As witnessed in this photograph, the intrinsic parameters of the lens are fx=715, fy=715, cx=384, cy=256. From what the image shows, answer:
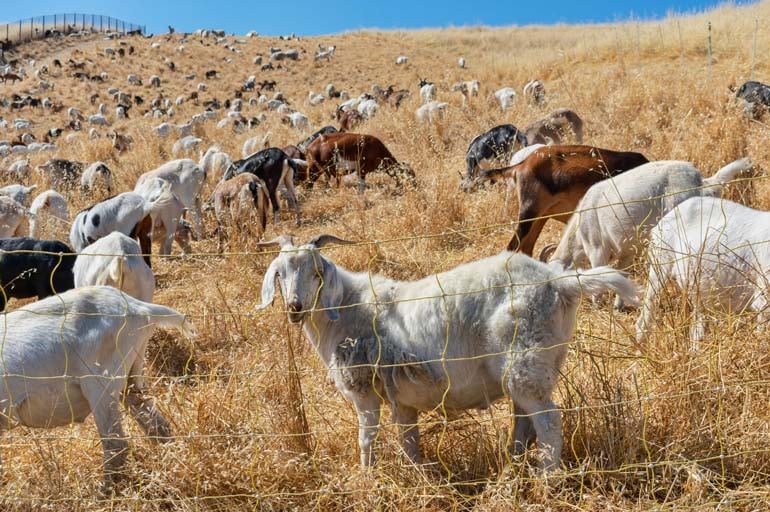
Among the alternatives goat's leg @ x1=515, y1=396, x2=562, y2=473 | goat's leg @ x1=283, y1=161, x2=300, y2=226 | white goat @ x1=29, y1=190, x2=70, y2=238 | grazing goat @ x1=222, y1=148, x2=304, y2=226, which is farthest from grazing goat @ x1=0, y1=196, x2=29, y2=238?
goat's leg @ x1=515, y1=396, x2=562, y2=473

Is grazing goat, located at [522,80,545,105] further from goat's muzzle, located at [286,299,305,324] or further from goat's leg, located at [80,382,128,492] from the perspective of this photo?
goat's leg, located at [80,382,128,492]

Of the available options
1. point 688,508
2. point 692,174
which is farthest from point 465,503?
point 692,174

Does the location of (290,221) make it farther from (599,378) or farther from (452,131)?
(599,378)

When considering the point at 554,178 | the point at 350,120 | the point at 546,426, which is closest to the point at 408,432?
the point at 546,426

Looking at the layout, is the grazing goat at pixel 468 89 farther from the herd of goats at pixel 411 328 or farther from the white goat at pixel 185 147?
the herd of goats at pixel 411 328

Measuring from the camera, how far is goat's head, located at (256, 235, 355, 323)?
400cm

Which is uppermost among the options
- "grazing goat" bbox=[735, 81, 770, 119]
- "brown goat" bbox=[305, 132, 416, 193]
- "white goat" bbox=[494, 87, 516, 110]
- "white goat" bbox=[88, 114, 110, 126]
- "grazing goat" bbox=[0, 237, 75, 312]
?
"white goat" bbox=[88, 114, 110, 126]

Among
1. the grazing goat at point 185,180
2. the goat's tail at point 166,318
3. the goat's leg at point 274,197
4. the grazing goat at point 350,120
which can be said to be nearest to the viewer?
the goat's tail at point 166,318

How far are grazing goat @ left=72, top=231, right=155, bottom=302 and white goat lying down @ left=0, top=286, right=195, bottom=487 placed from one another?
5.56ft

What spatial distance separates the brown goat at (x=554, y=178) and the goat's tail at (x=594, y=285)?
12.9 feet

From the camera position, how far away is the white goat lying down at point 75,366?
3857 mm

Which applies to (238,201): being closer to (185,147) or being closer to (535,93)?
(535,93)

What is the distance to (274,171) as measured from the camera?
12.2m

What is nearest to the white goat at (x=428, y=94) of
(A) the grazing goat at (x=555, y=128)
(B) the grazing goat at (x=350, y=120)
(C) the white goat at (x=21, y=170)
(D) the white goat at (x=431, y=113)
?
Answer: (B) the grazing goat at (x=350, y=120)
